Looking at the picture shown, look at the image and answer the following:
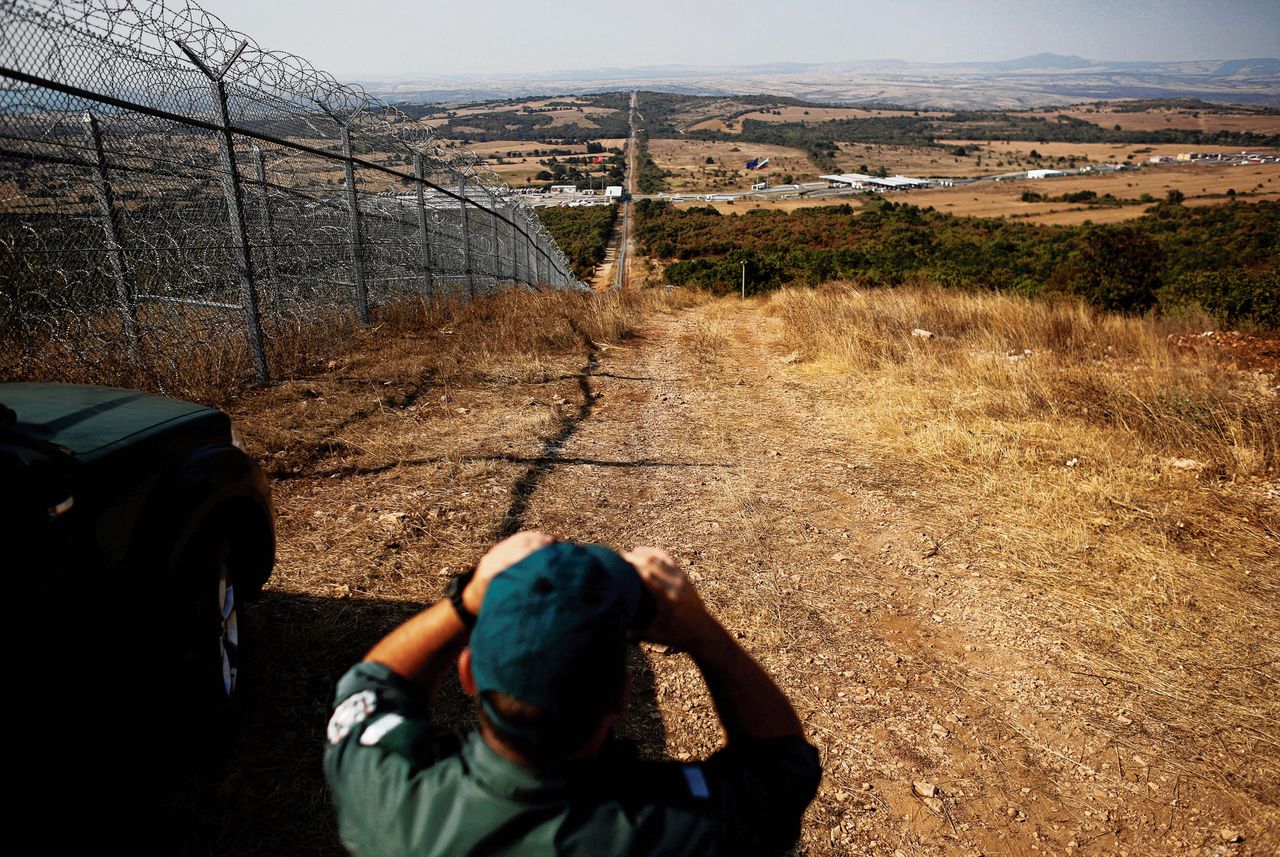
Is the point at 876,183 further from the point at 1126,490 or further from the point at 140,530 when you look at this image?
the point at 140,530

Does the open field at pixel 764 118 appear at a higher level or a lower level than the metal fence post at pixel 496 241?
higher

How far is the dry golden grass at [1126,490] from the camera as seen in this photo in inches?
126

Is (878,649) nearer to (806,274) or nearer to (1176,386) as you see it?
(1176,386)

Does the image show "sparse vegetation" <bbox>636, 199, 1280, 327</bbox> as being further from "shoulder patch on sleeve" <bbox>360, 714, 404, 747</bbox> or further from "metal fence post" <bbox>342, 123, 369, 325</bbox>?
"shoulder patch on sleeve" <bbox>360, 714, 404, 747</bbox>

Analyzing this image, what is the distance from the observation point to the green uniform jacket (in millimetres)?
1002

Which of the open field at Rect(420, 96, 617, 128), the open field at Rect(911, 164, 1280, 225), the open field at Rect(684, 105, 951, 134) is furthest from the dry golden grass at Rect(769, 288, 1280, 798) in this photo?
the open field at Rect(684, 105, 951, 134)

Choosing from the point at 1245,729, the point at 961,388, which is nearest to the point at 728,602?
the point at 1245,729

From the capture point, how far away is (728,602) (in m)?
3.81

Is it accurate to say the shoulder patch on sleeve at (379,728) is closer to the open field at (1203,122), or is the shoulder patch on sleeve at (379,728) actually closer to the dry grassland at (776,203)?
the dry grassland at (776,203)

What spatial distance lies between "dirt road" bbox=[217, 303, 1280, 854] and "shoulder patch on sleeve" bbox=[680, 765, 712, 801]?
1.59m

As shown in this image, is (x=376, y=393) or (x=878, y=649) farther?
(x=376, y=393)

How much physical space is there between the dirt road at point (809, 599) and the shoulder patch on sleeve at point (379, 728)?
1.50m

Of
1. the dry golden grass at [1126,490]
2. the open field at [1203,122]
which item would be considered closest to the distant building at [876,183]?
the dry golden grass at [1126,490]

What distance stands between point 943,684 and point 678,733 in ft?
4.06
